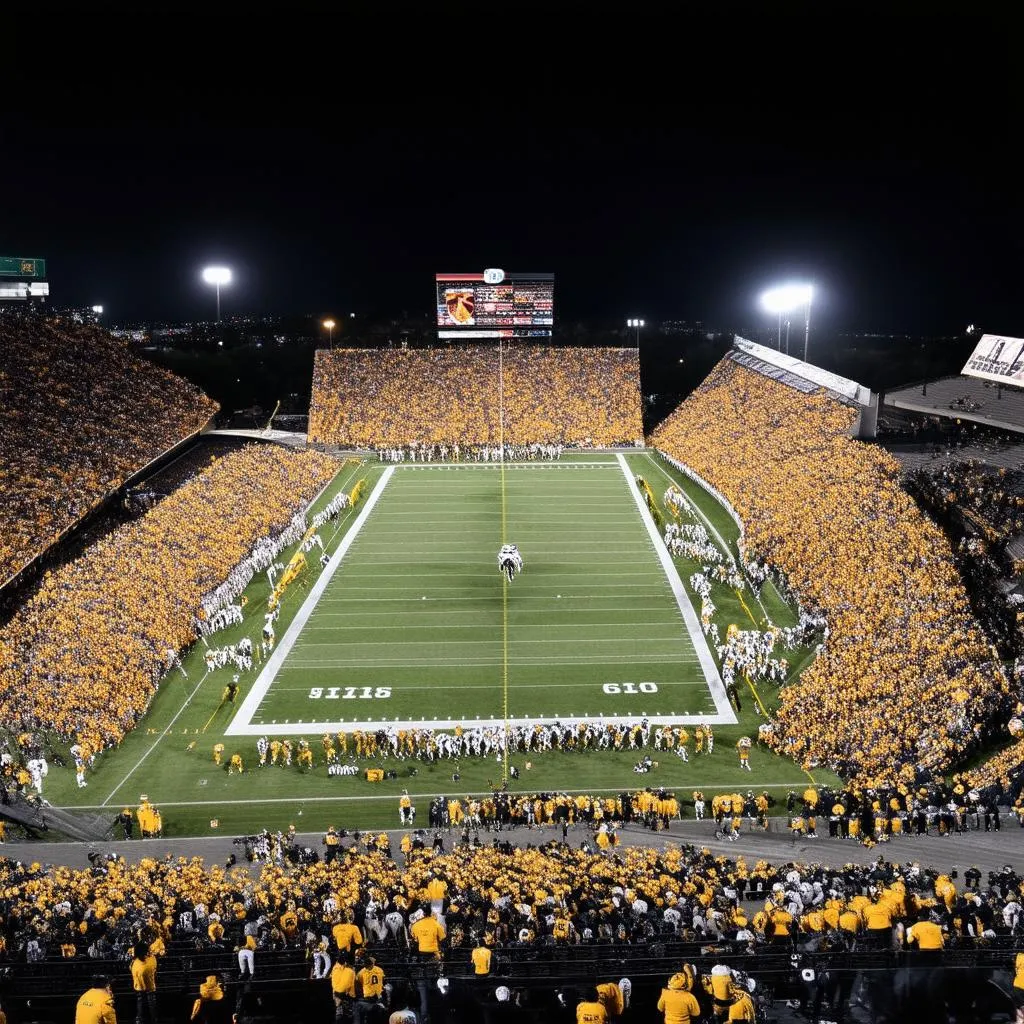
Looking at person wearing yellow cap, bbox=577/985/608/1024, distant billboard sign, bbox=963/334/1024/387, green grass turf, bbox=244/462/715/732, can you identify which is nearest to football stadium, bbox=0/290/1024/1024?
person wearing yellow cap, bbox=577/985/608/1024

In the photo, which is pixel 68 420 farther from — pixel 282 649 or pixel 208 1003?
pixel 208 1003

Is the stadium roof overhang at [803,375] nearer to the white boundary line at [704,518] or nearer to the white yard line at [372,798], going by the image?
the white boundary line at [704,518]

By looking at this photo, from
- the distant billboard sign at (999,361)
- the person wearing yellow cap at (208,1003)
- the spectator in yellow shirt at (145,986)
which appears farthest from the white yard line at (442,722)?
the distant billboard sign at (999,361)

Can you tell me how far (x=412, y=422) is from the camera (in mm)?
44906

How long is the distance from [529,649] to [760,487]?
1172cm

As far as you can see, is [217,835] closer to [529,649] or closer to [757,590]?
[529,649]

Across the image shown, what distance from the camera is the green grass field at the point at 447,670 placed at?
1478 cm

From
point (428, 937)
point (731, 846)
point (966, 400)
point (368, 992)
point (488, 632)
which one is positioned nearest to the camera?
point (368, 992)

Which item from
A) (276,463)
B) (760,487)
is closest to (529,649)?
(760,487)

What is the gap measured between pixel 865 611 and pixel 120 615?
45.2 ft

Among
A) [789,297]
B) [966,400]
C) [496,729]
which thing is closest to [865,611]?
[496,729]

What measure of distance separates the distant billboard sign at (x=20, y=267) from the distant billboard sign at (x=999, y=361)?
1548 inches

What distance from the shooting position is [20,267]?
4612cm

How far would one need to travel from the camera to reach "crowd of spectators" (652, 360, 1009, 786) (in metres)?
14.1
